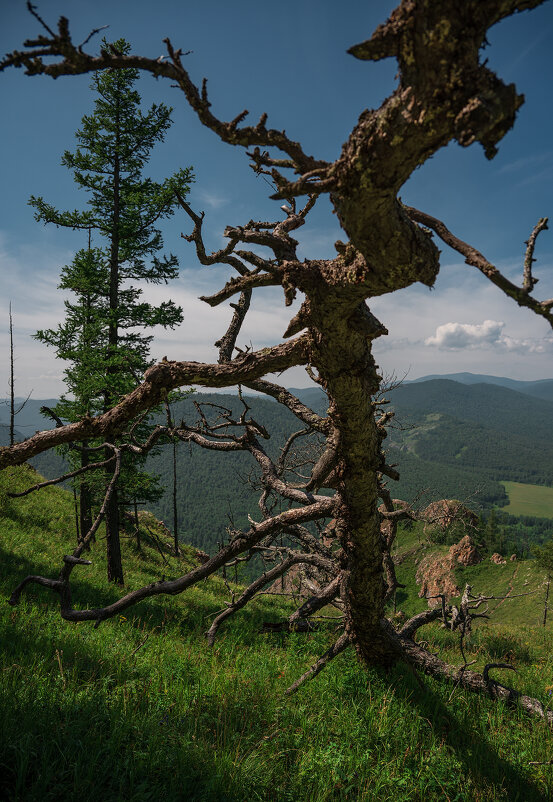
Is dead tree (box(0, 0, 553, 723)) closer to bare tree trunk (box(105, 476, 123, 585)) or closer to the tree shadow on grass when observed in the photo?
the tree shadow on grass

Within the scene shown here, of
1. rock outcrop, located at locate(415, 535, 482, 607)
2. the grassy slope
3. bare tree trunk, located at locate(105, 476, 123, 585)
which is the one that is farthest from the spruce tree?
rock outcrop, located at locate(415, 535, 482, 607)

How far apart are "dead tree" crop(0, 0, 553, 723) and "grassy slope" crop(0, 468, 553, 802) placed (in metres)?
0.44

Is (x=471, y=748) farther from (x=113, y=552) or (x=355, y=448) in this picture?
(x=113, y=552)

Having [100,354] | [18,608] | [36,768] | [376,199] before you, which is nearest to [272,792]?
[36,768]

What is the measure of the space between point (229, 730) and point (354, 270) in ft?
12.0

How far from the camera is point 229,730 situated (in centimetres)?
292

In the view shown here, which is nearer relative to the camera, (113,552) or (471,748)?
(471,748)

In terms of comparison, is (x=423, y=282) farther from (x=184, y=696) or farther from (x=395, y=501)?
(x=395, y=501)

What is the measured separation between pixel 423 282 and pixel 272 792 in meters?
3.52

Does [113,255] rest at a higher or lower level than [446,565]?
higher

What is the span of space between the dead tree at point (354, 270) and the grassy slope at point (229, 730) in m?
0.44

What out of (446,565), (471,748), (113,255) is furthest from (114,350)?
(446,565)

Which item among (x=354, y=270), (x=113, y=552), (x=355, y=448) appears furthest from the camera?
(x=113, y=552)

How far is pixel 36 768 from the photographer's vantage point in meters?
2.18
